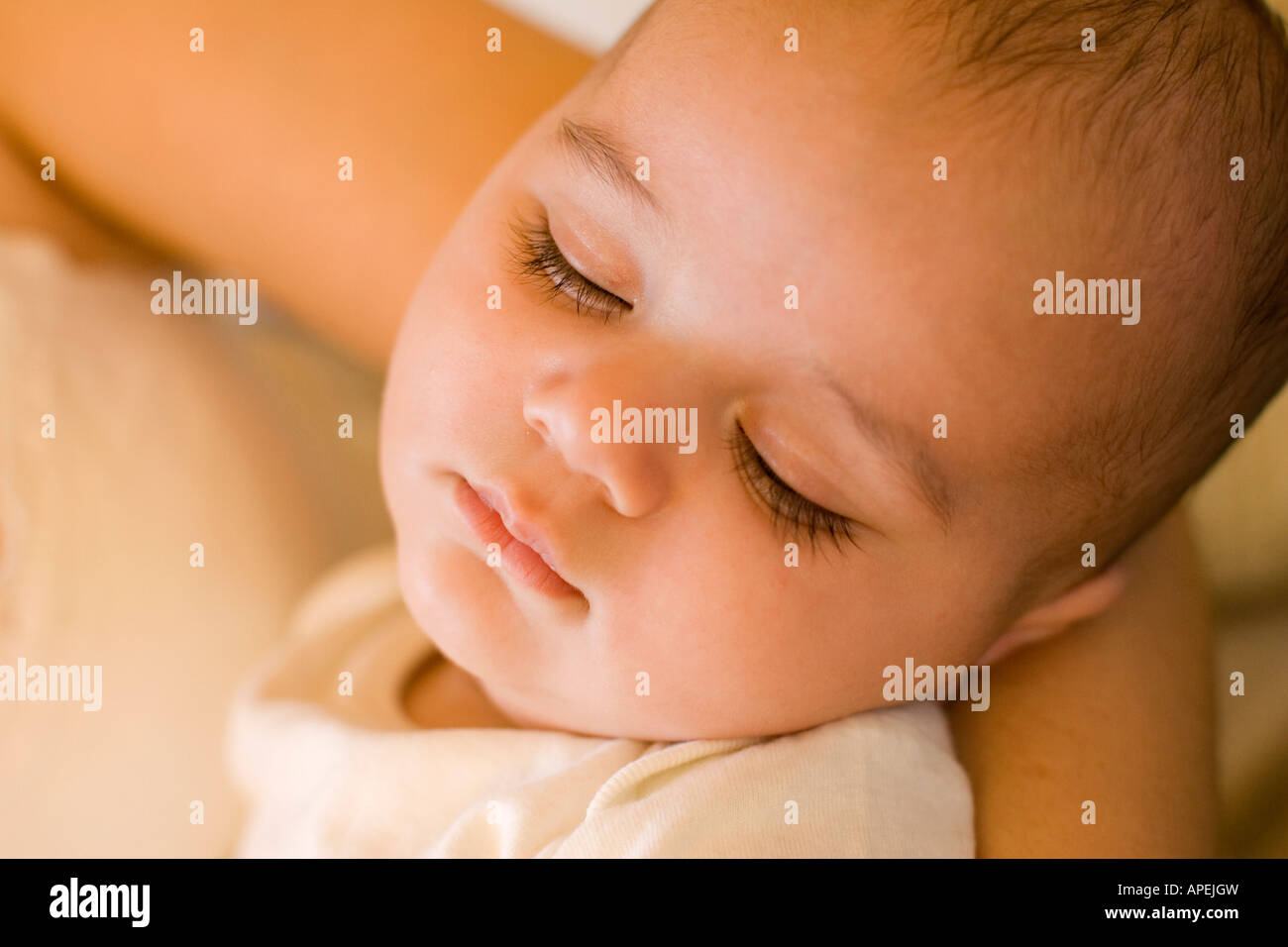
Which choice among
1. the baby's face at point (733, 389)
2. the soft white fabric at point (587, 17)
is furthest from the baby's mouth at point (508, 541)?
the soft white fabric at point (587, 17)

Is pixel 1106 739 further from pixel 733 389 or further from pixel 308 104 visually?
pixel 308 104

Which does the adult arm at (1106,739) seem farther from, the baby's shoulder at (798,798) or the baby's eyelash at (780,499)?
the baby's eyelash at (780,499)

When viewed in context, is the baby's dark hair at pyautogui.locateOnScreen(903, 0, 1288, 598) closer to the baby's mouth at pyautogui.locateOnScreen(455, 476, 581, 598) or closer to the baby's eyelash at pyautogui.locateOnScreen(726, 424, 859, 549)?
the baby's eyelash at pyautogui.locateOnScreen(726, 424, 859, 549)

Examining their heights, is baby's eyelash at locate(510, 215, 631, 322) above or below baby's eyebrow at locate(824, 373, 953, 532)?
above

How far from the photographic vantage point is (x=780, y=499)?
0.76m

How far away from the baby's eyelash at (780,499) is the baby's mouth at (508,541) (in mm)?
144

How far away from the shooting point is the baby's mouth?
0.77 metres

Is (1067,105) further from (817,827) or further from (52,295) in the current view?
(52,295)

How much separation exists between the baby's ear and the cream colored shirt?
0.09 meters

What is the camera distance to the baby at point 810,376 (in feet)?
2.31

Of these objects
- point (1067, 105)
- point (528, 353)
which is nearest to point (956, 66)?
point (1067, 105)

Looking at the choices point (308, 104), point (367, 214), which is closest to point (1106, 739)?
point (367, 214)

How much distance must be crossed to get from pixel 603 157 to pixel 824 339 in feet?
0.67

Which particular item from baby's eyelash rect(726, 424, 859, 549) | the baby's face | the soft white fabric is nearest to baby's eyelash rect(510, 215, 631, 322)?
the baby's face
